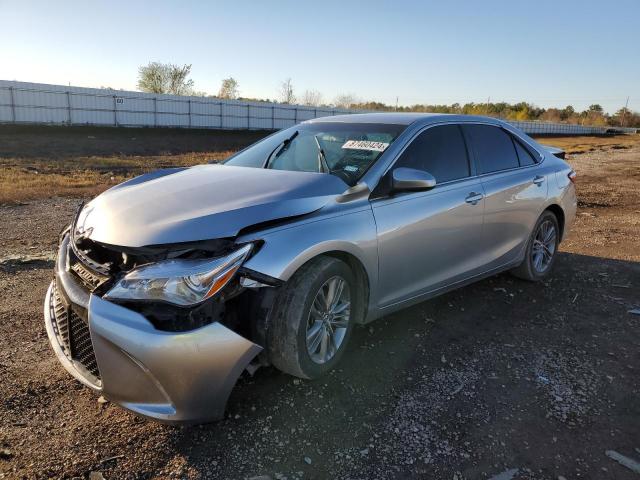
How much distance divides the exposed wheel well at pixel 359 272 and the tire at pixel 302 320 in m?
0.07

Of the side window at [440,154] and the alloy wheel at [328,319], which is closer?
the alloy wheel at [328,319]

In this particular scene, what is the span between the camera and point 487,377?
339 centimetres

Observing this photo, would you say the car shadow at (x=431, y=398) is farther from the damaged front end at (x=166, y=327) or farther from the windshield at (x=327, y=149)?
the windshield at (x=327, y=149)

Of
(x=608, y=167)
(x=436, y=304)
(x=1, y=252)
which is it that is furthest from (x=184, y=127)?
(x=436, y=304)

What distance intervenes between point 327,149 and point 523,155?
2.25m

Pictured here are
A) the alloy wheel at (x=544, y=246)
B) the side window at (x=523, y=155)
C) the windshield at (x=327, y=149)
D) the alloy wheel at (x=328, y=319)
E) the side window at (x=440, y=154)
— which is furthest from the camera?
the alloy wheel at (x=544, y=246)

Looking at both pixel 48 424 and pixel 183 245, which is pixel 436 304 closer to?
pixel 183 245

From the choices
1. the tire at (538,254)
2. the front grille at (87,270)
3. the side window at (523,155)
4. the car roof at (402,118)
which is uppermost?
the car roof at (402,118)

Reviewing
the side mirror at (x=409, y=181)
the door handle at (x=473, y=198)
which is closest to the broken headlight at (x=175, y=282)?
the side mirror at (x=409, y=181)

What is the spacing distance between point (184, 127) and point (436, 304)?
39506 mm

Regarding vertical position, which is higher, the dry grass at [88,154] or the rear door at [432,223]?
the rear door at [432,223]

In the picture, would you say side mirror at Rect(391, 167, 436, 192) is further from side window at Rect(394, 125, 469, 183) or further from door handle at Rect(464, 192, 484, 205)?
door handle at Rect(464, 192, 484, 205)

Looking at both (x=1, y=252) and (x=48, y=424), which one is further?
(x=1, y=252)

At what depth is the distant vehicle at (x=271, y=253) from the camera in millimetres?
2457
